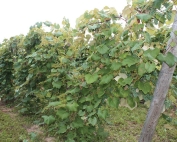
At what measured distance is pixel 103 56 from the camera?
1.85m

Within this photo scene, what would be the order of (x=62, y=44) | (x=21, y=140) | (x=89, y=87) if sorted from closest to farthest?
(x=89, y=87) → (x=62, y=44) → (x=21, y=140)

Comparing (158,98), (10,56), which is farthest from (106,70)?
(10,56)

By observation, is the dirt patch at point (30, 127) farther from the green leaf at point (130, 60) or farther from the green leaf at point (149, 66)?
the green leaf at point (149, 66)

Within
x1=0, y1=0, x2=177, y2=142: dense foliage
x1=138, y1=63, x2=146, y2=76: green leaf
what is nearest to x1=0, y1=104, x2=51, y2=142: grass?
x1=0, y1=0, x2=177, y2=142: dense foliage

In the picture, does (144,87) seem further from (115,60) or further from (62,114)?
(62,114)

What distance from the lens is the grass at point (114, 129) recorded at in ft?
12.1

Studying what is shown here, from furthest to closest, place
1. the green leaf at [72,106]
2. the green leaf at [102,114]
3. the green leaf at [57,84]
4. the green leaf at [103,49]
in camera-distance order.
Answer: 1. the green leaf at [57,84]
2. the green leaf at [72,106]
3. the green leaf at [102,114]
4. the green leaf at [103,49]

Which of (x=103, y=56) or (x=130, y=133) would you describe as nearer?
(x=103, y=56)

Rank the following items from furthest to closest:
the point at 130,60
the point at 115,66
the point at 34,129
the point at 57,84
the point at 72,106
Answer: the point at 34,129
the point at 57,84
the point at 72,106
the point at 115,66
the point at 130,60

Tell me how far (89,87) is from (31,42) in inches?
113

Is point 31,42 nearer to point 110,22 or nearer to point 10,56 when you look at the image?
point 10,56

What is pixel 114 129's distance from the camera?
14.1 ft

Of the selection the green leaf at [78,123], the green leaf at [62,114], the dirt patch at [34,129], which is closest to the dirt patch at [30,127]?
the dirt patch at [34,129]

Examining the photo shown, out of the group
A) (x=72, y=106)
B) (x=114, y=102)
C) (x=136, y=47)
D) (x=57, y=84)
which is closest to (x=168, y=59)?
(x=136, y=47)
